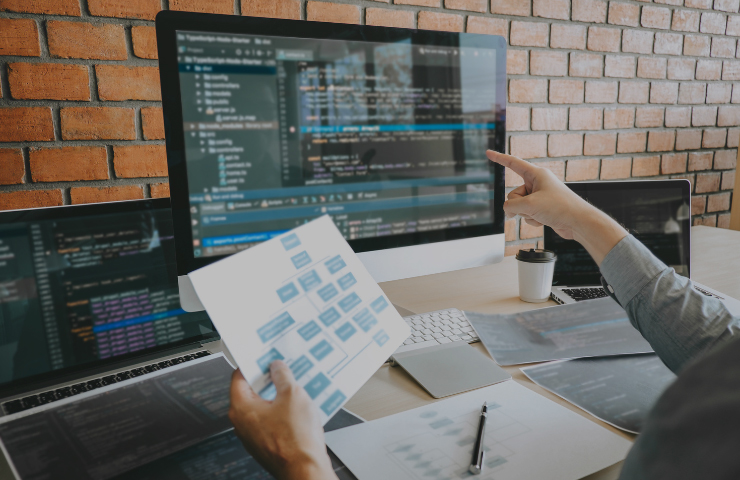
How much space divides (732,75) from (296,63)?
2.33 m

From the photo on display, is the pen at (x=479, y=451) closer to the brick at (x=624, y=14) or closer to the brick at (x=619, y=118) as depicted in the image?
the brick at (x=619, y=118)

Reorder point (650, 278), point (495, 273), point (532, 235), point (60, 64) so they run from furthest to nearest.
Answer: point (532, 235), point (495, 273), point (60, 64), point (650, 278)

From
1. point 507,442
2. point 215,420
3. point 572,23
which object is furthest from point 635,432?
point 572,23

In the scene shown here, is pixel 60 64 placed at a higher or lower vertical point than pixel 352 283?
higher

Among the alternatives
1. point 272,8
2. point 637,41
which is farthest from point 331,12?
point 637,41

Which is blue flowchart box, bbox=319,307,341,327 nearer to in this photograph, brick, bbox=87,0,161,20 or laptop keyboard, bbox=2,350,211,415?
laptop keyboard, bbox=2,350,211,415

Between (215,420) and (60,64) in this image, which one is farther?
(60,64)

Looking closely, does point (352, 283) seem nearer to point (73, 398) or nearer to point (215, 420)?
point (215, 420)

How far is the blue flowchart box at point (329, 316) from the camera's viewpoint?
606 mm

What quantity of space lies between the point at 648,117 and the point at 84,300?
6.96ft

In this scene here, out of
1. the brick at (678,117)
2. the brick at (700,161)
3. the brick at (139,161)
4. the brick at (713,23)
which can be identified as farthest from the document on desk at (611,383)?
the brick at (713,23)

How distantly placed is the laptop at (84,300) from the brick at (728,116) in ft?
8.10

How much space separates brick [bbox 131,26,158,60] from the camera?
1.13 metres

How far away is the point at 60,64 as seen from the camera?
3.52 ft
